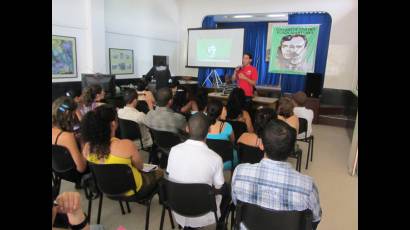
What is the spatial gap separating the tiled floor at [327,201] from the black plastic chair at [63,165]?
1.41ft

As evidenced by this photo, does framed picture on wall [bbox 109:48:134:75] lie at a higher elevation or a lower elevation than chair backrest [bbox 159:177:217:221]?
higher

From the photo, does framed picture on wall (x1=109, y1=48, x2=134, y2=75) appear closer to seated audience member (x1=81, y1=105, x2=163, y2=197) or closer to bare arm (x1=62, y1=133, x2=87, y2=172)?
bare arm (x1=62, y1=133, x2=87, y2=172)

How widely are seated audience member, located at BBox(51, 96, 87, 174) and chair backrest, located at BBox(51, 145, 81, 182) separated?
0.03 meters

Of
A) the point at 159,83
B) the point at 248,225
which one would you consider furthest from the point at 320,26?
the point at 248,225

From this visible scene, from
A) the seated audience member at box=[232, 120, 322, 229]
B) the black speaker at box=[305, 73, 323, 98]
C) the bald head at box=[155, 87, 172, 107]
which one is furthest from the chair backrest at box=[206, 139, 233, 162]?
the black speaker at box=[305, 73, 323, 98]

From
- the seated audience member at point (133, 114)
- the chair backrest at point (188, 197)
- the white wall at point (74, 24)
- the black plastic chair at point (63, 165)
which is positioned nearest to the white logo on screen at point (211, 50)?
the white wall at point (74, 24)

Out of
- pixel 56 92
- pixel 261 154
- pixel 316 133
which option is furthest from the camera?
pixel 316 133

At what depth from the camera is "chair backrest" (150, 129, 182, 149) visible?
8.98ft

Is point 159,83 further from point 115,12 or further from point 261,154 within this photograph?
point 261,154

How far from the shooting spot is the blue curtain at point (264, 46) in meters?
6.98

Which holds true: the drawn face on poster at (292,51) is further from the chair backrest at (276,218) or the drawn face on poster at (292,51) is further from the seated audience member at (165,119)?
the chair backrest at (276,218)

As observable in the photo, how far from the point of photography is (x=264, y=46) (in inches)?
382
